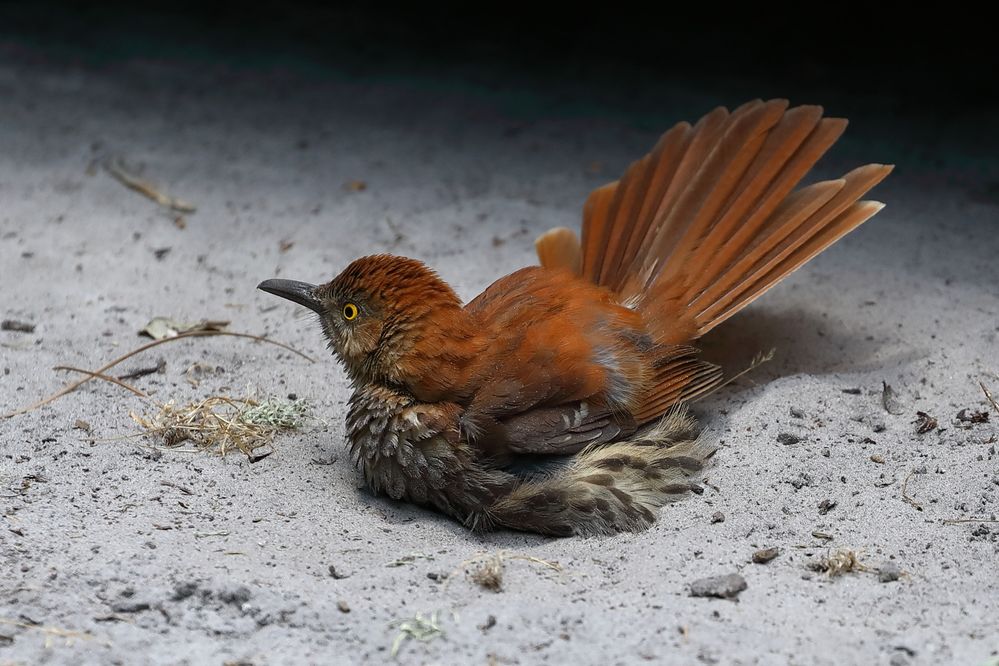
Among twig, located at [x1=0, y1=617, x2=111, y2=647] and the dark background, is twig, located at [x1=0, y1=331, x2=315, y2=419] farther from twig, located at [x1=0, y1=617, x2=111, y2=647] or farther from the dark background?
the dark background

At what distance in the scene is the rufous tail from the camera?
465 centimetres

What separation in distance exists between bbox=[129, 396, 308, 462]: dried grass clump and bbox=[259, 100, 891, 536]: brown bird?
41cm

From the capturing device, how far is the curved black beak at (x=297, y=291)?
4.39m

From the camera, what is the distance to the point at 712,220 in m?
→ 4.86

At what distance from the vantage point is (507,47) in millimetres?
8641

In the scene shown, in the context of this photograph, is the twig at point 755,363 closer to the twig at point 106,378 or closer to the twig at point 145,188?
the twig at point 106,378

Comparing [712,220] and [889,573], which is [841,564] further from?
[712,220]

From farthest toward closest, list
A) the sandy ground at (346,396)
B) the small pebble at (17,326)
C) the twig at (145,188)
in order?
the twig at (145,188), the small pebble at (17,326), the sandy ground at (346,396)

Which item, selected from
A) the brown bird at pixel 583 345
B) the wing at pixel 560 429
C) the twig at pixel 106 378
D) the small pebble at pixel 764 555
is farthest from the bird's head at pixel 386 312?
the small pebble at pixel 764 555

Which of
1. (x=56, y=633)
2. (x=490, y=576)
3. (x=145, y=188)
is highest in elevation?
(x=145, y=188)

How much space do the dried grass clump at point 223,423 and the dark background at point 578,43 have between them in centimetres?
417

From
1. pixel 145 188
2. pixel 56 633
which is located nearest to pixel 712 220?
pixel 56 633

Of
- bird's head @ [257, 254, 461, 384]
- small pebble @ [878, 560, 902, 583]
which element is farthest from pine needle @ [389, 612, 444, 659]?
small pebble @ [878, 560, 902, 583]

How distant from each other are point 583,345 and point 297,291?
117cm
